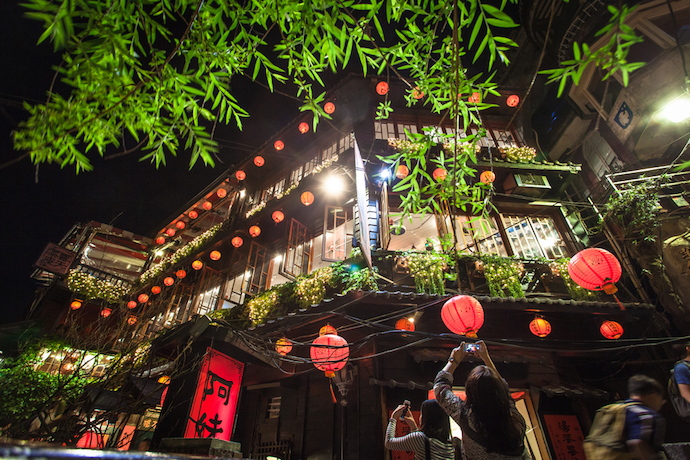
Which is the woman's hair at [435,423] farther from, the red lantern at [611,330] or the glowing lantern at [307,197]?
the glowing lantern at [307,197]

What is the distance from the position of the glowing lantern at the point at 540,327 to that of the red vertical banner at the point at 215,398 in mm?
8098

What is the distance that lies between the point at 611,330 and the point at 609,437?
7.94 meters

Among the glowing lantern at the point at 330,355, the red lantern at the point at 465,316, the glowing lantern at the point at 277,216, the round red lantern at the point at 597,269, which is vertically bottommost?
the glowing lantern at the point at 330,355

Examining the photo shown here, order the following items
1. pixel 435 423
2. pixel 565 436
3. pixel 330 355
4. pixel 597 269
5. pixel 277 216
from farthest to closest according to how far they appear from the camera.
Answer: pixel 277 216, pixel 565 436, pixel 330 355, pixel 597 269, pixel 435 423

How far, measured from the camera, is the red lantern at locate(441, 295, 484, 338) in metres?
5.77

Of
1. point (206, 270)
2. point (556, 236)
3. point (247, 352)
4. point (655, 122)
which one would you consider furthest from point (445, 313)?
point (206, 270)

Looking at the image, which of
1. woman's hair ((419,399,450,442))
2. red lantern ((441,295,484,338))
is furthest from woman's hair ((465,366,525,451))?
red lantern ((441,295,484,338))

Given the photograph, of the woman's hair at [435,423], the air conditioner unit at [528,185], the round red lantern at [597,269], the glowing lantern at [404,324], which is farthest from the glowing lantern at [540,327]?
the woman's hair at [435,423]

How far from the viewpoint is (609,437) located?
95.1 inches

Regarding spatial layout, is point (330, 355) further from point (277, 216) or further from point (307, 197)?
point (277, 216)

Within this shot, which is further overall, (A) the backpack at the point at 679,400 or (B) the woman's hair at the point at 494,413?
(A) the backpack at the point at 679,400

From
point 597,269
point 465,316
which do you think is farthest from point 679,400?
point 597,269

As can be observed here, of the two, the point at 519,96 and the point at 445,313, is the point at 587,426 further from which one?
the point at 519,96

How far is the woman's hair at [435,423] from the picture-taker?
136 inches
